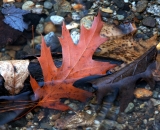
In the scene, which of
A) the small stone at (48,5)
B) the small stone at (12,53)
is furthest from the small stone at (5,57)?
the small stone at (48,5)

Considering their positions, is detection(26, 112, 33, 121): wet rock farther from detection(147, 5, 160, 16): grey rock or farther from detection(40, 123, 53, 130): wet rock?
detection(147, 5, 160, 16): grey rock

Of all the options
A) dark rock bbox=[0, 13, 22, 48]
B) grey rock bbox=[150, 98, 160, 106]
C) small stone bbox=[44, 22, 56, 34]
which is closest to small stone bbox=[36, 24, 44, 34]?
small stone bbox=[44, 22, 56, 34]

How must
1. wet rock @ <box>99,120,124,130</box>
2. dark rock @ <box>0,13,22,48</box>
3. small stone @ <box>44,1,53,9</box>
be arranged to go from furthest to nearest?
small stone @ <box>44,1,53,9</box> → dark rock @ <box>0,13,22,48</box> → wet rock @ <box>99,120,124,130</box>

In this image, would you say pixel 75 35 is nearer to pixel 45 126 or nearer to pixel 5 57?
pixel 5 57

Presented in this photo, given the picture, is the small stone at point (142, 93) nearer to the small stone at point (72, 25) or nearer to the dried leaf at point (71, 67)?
the dried leaf at point (71, 67)

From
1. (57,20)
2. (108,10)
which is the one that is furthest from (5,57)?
(108,10)
